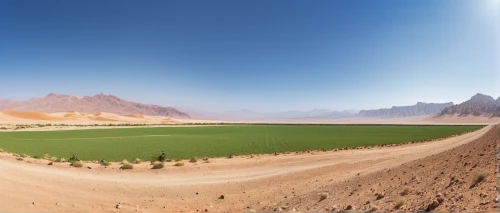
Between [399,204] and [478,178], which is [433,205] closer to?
[399,204]

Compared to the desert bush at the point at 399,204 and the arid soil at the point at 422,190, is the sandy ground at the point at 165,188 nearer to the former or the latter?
the arid soil at the point at 422,190

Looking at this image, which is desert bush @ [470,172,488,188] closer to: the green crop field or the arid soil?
the arid soil

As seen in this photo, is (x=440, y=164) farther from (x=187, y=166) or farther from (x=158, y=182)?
(x=187, y=166)

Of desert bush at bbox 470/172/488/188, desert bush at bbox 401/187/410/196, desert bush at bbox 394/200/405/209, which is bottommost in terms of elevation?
desert bush at bbox 394/200/405/209

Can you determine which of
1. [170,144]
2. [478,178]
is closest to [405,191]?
[478,178]

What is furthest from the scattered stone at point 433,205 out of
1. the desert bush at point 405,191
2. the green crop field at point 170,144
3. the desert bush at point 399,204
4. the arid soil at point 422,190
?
the green crop field at point 170,144

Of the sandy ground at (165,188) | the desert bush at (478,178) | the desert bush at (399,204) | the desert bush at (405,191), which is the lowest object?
the sandy ground at (165,188)

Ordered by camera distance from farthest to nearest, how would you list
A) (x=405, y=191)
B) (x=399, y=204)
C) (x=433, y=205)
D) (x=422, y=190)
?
1. (x=405, y=191)
2. (x=422, y=190)
3. (x=399, y=204)
4. (x=433, y=205)

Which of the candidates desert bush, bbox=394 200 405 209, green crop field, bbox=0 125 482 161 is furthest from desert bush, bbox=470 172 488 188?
green crop field, bbox=0 125 482 161

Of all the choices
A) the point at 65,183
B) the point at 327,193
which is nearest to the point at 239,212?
the point at 327,193

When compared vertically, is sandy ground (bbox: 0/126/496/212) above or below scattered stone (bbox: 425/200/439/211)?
below

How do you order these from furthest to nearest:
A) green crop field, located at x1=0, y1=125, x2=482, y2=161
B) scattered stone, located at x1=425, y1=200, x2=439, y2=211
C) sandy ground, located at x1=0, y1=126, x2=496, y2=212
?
green crop field, located at x1=0, y1=125, x2=482, y2=161 < sandy ground, located at x1=0, y1=126, x2=496, y2=212 < scattered stone, located at x1=425, y1=200, x2=439, y2=211
